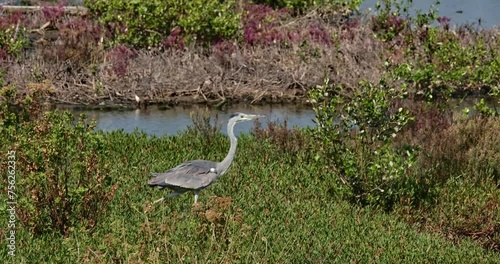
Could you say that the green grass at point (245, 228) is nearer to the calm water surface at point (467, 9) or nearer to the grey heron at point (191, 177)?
the grey heron at point (191, 177)

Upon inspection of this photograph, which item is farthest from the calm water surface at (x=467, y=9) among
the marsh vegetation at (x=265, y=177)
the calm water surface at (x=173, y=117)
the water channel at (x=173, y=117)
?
the calm water surface at (x=173, y=117)

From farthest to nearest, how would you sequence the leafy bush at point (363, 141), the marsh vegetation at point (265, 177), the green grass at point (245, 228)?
the leafy bush at point (363, 141), the marsh vegetation at point (265, 177), the green grass at point (245, 228)

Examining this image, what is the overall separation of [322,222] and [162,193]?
180 cm

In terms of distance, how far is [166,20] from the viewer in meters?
20.6

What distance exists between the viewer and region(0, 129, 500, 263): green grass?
8266mm

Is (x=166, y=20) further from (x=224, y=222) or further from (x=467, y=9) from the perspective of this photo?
(x=224, y=222)

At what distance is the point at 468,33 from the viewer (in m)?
21.8

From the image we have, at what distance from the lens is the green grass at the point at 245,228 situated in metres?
8.27

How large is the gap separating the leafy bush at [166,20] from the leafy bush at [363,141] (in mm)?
8990

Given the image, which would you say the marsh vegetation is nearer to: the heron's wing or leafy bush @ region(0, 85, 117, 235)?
leafy bush @ region(0, 85, 117, 235)

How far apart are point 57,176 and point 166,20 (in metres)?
11.4

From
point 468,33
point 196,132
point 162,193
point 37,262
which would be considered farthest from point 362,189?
point 468,33

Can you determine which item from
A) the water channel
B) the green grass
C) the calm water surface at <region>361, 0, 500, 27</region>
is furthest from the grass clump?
the calm water surface at <region>361, 0, 500, 27</region>

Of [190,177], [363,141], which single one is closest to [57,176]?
[190,177]
